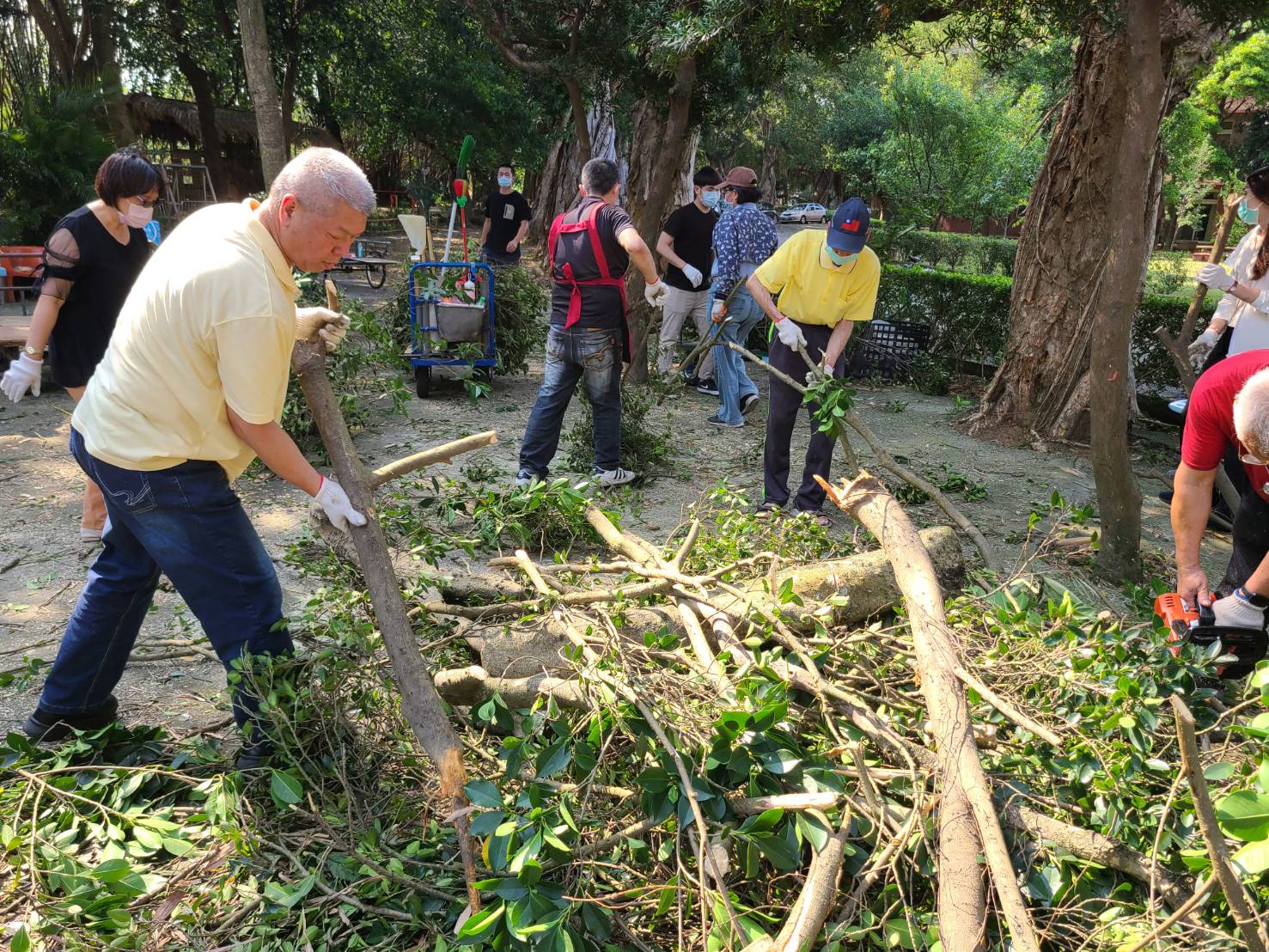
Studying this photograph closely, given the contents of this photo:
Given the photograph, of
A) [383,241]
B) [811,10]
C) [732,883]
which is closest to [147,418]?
[732,883]

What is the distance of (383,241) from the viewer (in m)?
17.4

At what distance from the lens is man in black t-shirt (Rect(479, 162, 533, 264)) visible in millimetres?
9125

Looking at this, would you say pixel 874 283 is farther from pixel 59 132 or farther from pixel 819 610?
pixel 59 132

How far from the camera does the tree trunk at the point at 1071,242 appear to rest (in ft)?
20.0

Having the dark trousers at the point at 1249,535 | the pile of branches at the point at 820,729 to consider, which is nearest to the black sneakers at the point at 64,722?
the pile of branches at the point at 820,729

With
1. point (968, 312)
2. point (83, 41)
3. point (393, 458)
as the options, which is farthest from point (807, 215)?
point (393, 458)

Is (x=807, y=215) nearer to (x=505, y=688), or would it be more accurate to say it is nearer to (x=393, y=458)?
(x=393, y=458)

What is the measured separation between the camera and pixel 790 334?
14.8ft

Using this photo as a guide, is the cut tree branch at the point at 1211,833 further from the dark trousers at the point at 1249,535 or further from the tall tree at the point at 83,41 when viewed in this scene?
the tall tree at the point at 83,41

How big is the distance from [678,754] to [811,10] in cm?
512

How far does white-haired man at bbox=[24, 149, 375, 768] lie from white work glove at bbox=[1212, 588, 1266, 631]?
2.81 metres

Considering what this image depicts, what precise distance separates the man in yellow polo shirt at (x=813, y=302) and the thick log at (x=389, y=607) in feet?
8.04

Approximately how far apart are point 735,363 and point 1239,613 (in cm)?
464

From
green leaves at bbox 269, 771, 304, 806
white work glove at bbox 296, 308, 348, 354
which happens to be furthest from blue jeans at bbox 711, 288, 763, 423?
green leaves at bbox 269, 771, 304, 806
